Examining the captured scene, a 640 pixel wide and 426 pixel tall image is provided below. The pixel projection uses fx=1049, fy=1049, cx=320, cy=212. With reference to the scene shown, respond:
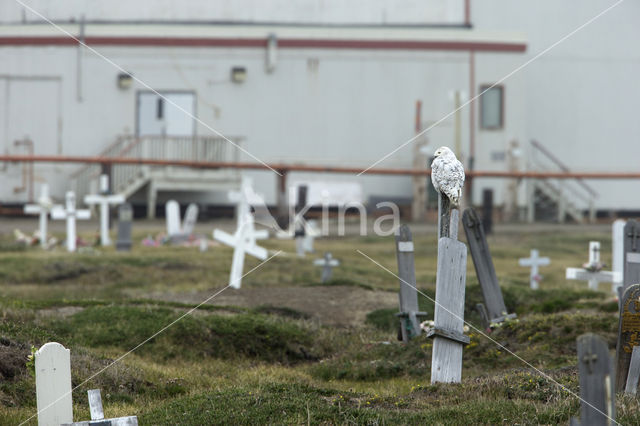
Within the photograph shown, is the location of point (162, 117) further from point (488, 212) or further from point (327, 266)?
point (327, 266)

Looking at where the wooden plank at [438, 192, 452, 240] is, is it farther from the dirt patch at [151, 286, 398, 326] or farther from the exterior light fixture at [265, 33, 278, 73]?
the exterior light fixture at [265, 33, 278, 73]

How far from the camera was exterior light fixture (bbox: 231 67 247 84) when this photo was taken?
32.4 meters

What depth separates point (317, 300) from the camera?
48.6ft

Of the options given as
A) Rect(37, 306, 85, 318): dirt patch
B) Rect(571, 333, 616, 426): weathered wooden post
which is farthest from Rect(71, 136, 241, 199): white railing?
Rect(571, 333, 616, 426): weathered wooden post

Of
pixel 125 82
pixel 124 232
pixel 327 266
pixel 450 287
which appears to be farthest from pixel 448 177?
pixel 125 82

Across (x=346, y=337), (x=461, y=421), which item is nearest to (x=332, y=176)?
(x=346, y=337)

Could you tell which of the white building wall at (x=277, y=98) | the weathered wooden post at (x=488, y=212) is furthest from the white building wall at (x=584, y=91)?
the weathered wooden post at (x=488, y=212)

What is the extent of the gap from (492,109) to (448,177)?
Result: 2550 centimetres

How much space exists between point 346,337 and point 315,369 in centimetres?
159

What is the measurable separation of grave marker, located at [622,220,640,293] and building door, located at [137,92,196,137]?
22.6m

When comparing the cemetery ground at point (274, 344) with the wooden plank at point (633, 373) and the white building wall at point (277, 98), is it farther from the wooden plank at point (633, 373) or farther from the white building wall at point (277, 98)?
the white building wall at point (277, 98)

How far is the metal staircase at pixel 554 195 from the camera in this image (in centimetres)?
3450

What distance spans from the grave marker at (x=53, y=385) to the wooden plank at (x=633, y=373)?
4.24 metres

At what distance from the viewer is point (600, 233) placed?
28.4 m
